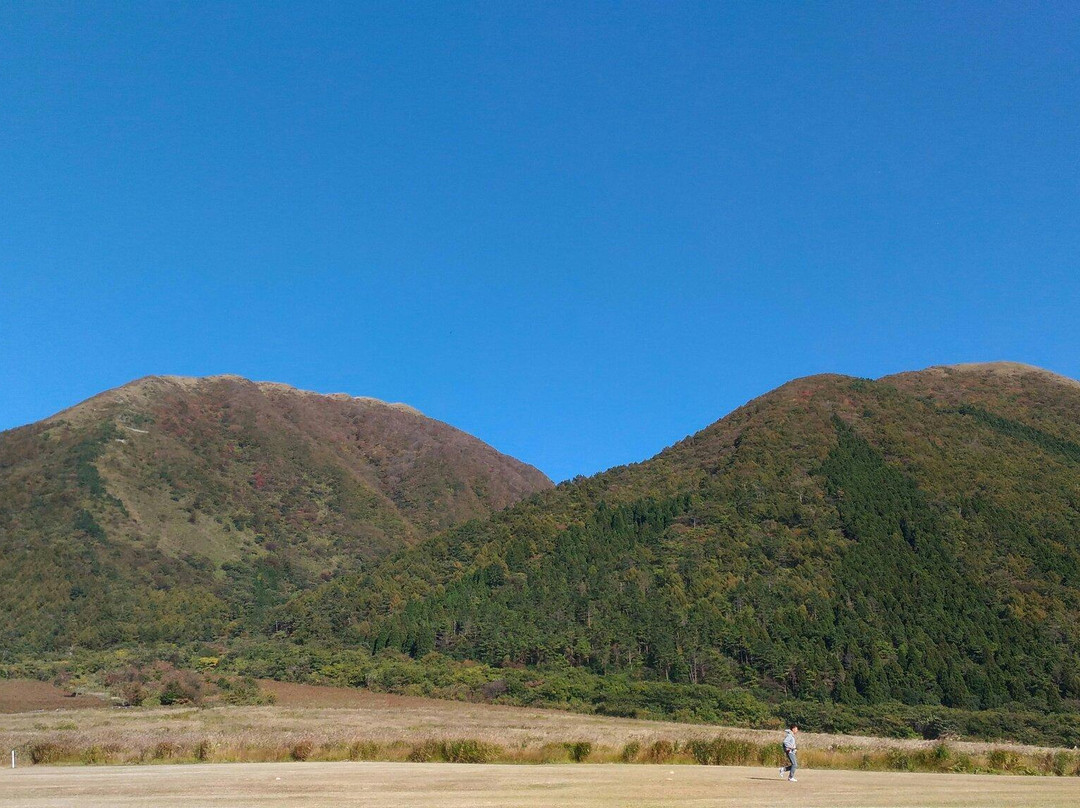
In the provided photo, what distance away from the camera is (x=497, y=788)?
19.1m

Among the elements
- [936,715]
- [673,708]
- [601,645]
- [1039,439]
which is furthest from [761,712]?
[1039,439]

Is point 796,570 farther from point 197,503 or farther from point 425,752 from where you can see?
point 197,503

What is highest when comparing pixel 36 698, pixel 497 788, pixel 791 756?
pixel 791 756

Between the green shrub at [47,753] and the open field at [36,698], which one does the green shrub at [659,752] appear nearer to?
the green shrub at [47,753]

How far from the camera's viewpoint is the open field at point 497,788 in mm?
17281

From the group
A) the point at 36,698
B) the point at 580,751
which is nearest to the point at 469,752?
the point at 580,751

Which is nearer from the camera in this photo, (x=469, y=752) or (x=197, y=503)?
(x=469, y=752)

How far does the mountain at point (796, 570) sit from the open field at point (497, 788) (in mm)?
45450

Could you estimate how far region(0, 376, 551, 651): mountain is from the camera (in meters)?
105

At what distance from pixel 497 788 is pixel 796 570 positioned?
69.5 metres

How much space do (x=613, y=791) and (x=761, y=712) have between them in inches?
1827

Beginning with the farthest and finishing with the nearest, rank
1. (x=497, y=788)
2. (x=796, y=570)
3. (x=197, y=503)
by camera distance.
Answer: (x=197, y=503)
(x=796, y=570)
(x=497, y=788)

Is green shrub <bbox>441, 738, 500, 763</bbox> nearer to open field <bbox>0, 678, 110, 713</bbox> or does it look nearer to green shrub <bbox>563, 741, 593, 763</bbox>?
green shrub <bbox>563, 741, 593, 763</bbox>

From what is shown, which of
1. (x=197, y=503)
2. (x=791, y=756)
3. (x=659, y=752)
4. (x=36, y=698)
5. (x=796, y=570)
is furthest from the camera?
(x=197, y=503)
